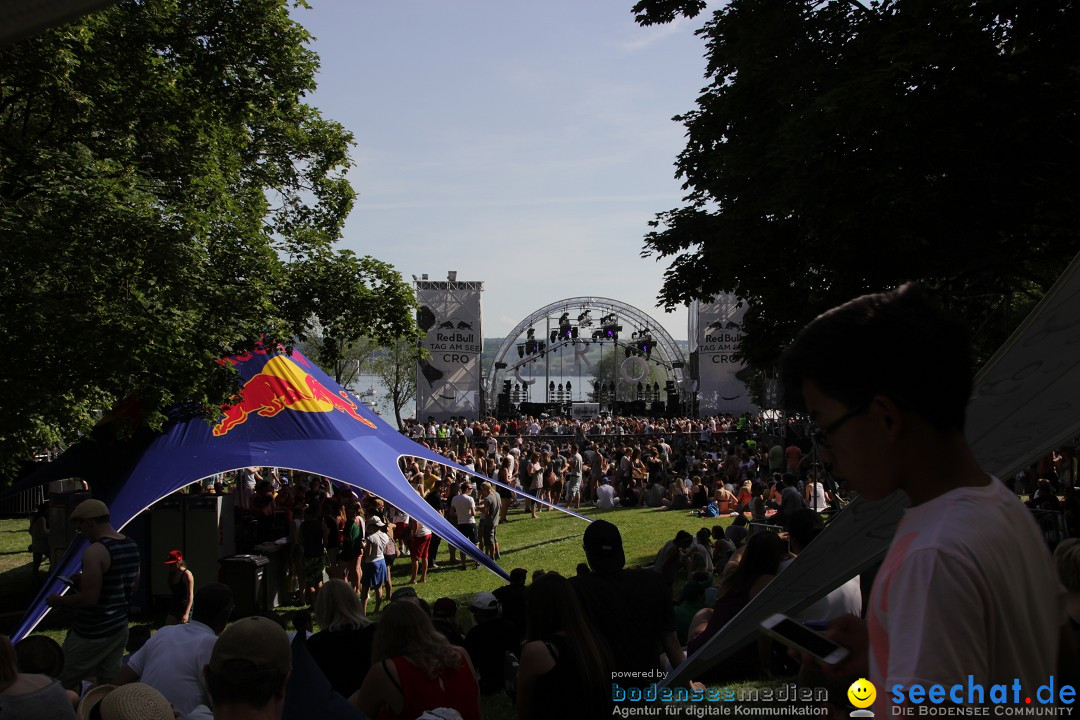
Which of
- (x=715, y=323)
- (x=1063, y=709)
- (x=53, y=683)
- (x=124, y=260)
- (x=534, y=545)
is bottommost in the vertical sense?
(x=534, y=545)

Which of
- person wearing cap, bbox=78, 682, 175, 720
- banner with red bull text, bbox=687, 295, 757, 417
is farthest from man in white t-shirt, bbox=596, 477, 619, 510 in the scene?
banner with red bull text, bbox=687, 295, 757, 417

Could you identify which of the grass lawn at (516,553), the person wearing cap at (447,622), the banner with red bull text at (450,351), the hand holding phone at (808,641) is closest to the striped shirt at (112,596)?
the person wearing cap at (447,622)

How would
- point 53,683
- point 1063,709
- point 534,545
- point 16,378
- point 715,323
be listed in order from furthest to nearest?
point 715,323, point 534,545, point 16,378, point 53,683, point 1063,709

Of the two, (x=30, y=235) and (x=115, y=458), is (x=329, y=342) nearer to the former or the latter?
(x=115, y=458)

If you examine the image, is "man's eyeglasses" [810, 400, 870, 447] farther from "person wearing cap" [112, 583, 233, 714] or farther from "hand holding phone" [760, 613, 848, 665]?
"person wearing cap" [112, 583, 233, 714]

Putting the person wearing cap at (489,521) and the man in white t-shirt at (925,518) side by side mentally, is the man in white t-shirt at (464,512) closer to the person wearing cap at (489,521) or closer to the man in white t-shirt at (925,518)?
the person wearing cap at (489,521)

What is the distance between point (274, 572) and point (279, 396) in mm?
2642

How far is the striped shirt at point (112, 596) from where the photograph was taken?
6699mm

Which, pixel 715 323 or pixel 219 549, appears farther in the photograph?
pixel 715 323

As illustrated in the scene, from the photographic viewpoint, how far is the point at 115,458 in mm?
13078

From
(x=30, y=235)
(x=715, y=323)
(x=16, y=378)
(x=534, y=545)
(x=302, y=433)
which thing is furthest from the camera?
(x=715, y=323)

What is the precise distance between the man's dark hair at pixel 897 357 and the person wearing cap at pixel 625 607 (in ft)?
10.1

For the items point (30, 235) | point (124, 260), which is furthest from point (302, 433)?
point (30, 235)

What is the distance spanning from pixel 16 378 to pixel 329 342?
17.4ft
